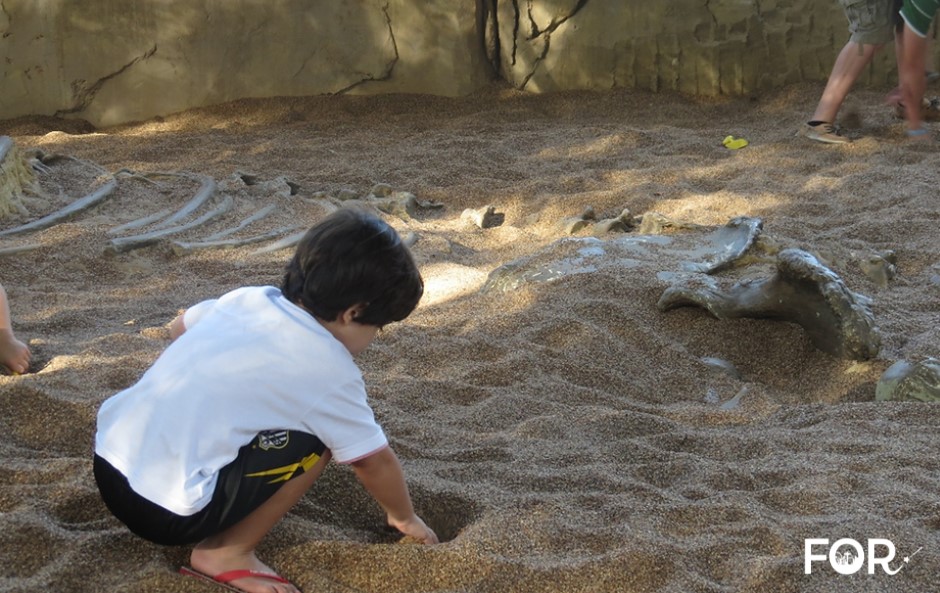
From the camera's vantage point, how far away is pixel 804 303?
3473 millimetres

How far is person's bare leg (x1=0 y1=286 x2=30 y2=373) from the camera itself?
127 inches

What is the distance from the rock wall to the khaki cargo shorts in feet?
4.06

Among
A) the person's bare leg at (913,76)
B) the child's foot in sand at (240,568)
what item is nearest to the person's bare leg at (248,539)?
the child's foot in sand at (240,568)

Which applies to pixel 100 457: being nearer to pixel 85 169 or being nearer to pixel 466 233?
pixel 466 233

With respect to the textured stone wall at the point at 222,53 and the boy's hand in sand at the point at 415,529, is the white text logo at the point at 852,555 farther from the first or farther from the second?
the textured stone wall at the point at 222,53

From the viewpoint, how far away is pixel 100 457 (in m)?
2.05

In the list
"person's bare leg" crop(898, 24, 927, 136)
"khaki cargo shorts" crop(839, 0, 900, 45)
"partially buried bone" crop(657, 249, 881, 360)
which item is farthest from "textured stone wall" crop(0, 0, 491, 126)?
"partially buried bone" crop(657, 249, 881, 360)

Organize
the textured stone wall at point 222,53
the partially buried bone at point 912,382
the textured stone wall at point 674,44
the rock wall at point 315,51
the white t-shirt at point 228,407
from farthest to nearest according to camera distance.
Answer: the textured stone wall at point 222,53 → the rock wall at point 315,51 → the textured stone wall at point 674,44 → the partially buried bone at point 912,382 → the white t-shirt at point 228,407

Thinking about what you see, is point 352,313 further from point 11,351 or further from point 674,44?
point 674,44

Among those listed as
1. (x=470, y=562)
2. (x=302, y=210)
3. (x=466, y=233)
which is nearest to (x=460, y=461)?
(x=470, y=562)

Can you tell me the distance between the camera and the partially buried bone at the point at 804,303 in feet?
11.0

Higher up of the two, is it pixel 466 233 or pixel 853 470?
pixel 853 470

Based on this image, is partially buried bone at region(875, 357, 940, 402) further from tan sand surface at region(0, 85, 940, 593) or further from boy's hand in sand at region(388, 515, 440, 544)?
boy's hand in sand at region(388, 515, 440, 544)

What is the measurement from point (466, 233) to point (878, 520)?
123 inches
